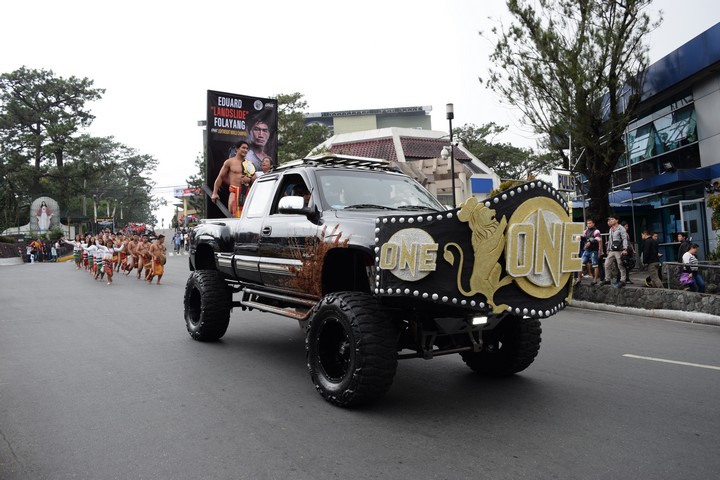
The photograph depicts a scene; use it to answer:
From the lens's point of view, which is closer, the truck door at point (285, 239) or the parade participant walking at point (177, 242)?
the truck door at point (285, 239)

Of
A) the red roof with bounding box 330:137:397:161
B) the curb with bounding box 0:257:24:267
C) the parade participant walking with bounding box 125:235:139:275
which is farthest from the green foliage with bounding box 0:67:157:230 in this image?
the parade participant walking with bounding box 125:235:139:275

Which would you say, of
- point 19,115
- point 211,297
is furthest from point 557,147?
point 19,115

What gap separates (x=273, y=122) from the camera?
58.7ft

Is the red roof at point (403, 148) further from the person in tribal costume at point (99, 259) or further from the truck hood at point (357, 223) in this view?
the truck hood at point (357, 223)

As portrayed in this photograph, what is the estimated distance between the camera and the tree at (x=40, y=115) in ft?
178

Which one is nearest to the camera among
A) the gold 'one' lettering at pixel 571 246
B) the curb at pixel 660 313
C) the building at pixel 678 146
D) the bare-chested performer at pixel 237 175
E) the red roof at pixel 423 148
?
the gold 'one' lettering at pixel 571 246

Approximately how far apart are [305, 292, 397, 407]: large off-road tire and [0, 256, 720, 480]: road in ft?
0.59

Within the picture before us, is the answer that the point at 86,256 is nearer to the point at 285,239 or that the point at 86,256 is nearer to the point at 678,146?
the point at 285,239

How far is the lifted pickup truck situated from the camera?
4.17m

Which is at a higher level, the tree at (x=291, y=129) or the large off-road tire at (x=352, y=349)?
the tree at (x=291, y=129)

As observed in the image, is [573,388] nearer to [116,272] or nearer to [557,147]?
[557,147]

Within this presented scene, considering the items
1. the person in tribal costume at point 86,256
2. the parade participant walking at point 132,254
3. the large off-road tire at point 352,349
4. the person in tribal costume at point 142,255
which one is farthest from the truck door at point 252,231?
the person in tribal costume at point 86,256

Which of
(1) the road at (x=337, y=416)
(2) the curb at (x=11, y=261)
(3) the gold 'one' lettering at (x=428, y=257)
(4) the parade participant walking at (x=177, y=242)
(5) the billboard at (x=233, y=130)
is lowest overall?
(1) the road at (x=337, y=416)

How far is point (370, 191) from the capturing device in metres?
5.78
